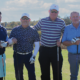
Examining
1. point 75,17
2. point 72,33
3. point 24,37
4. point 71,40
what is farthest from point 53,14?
point 24,37

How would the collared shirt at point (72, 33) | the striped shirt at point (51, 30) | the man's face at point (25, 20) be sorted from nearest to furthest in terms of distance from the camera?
the man's face at point (25, 20)
the collared shirt at point (72, 33)
the striped shirt at point (51, 30)

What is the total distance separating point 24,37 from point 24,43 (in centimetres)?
14

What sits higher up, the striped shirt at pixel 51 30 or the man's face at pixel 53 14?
the man's face at pixel 53 14

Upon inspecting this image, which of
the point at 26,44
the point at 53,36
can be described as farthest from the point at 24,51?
the point at 53,36

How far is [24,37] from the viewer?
3137 millimetres

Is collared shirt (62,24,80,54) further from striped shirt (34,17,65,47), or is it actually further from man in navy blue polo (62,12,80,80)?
striped shirt (34,17,65,47)

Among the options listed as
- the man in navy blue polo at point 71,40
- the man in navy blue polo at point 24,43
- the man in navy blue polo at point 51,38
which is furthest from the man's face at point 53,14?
the man in navy blue polo at point 24,43

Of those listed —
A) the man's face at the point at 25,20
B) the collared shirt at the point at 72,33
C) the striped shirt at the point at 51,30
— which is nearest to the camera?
the man's face at the point at 25,20

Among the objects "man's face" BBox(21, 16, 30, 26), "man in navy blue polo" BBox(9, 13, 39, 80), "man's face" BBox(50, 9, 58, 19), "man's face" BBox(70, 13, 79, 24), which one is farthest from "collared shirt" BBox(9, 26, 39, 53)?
"man's face" BBox(70, 13, 79, 24)

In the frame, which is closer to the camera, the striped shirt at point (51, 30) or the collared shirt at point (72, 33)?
the collared shirt at point (72, 33)

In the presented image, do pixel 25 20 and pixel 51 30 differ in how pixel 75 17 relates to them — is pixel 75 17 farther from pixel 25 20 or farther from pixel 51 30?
pixel 25 20

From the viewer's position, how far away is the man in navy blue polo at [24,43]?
10.3ft

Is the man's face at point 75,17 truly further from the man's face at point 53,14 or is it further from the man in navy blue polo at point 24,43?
the man in navy blue polo at point 24,43

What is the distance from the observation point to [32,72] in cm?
325
